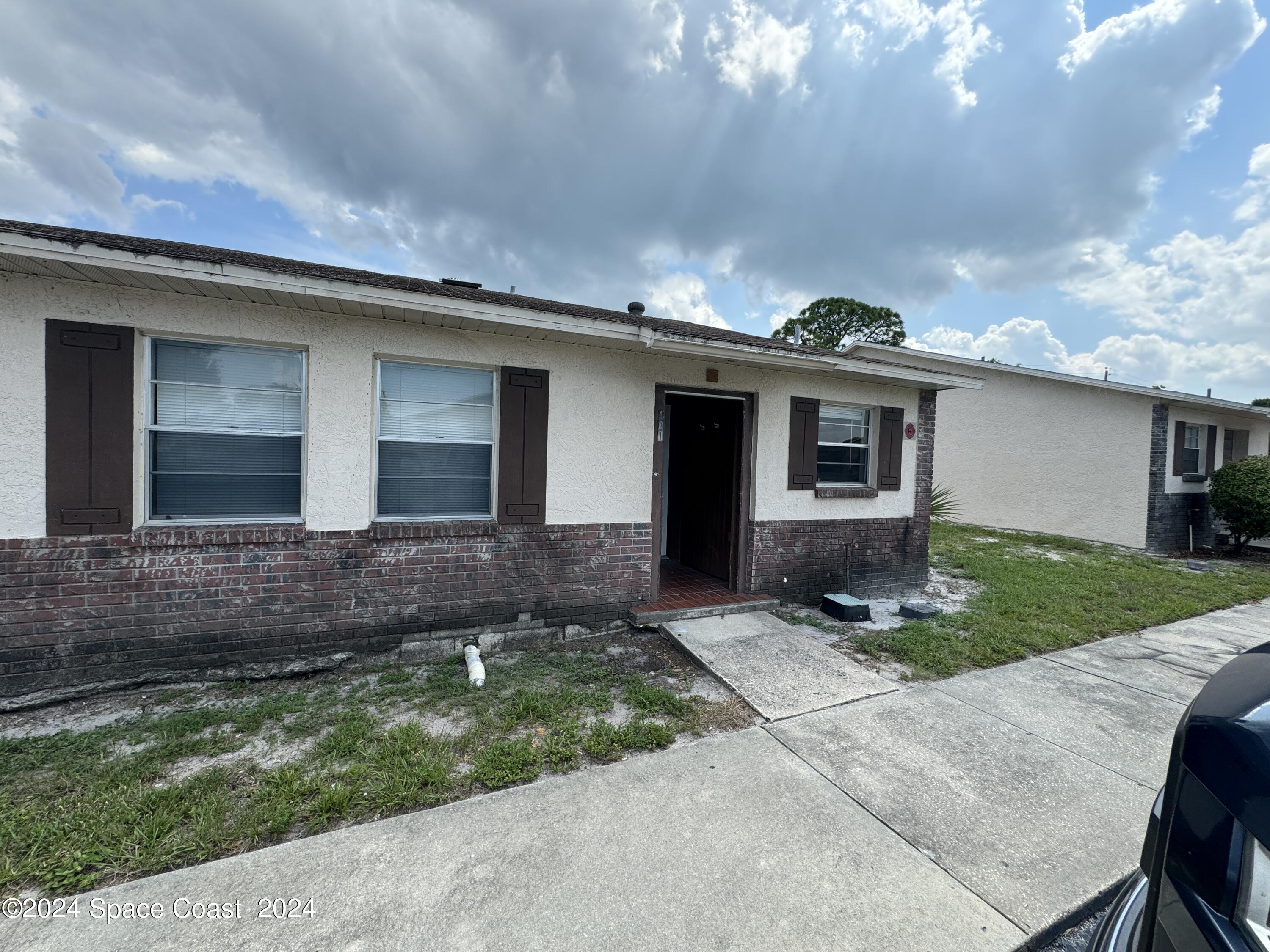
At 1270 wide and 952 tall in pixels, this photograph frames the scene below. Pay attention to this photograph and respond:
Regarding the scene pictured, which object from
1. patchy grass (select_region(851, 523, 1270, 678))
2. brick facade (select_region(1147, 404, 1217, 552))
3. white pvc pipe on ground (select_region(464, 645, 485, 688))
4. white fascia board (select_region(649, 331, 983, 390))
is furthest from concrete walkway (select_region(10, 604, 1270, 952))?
brick facade (select_region(1147, 404, 1217, 552))

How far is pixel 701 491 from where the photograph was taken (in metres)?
6.73

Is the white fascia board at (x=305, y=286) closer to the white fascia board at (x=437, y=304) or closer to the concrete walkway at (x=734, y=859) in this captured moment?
the white fascia board at (x=437, y=304)

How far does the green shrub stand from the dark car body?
44.6 ft

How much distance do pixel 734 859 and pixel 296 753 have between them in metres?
2.42

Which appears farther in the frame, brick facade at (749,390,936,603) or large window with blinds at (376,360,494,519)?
brick facade at (749,390,936,603)

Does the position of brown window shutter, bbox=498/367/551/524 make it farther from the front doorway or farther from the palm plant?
the palm plant

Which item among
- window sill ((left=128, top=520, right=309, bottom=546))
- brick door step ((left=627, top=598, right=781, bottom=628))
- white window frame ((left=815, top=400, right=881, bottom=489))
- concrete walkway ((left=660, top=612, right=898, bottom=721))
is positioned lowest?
concrete walkway ((left=660, top=612, right=898, bottom=721))

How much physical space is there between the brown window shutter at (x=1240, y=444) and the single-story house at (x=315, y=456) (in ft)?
46.8

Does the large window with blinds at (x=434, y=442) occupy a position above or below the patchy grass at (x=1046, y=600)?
above

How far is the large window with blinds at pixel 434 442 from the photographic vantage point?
425cm

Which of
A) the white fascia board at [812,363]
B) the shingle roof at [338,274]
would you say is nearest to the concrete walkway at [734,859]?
the white fascia board at [812,363]

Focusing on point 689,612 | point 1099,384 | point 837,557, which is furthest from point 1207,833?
point 1099,384

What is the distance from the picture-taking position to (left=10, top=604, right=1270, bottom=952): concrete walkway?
70.4 inches

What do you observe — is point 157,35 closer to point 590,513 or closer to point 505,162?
point 505,162
